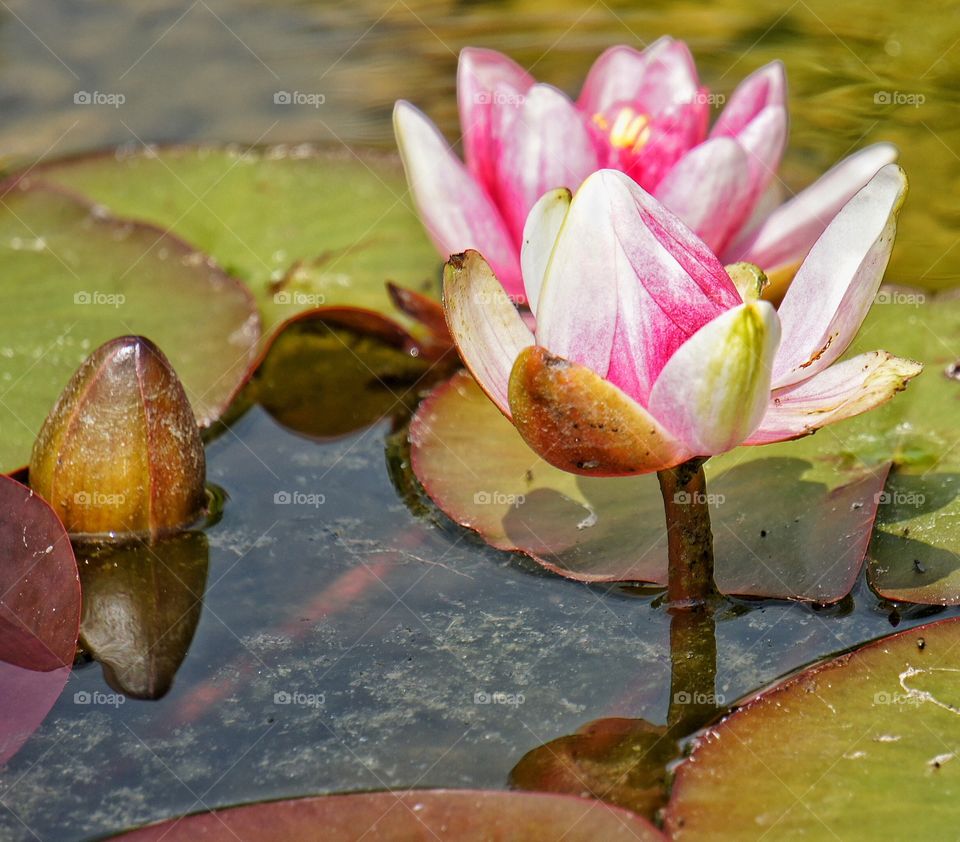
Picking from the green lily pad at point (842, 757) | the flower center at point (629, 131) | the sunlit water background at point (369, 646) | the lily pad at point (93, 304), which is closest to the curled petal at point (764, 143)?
the flower center at point (629, 131)

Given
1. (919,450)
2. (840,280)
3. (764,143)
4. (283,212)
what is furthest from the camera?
(283,212)

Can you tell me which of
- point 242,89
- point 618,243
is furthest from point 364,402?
point 242,89

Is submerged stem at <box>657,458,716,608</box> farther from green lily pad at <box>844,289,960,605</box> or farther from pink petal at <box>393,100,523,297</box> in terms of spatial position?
pink petal at <box>393,100,523,297</box>

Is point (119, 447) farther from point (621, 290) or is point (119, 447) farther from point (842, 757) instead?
point (842, 757)

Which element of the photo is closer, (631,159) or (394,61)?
(631,159)

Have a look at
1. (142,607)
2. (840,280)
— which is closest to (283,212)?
(142,607)

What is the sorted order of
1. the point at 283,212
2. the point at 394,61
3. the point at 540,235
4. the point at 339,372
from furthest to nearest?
the point at 394,61 → the point at 283,212 → the point at 339,372 → the point at 540,235

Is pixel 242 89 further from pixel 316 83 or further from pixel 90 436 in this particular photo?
pixel 90 436

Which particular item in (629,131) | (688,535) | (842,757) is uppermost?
(629,131)
